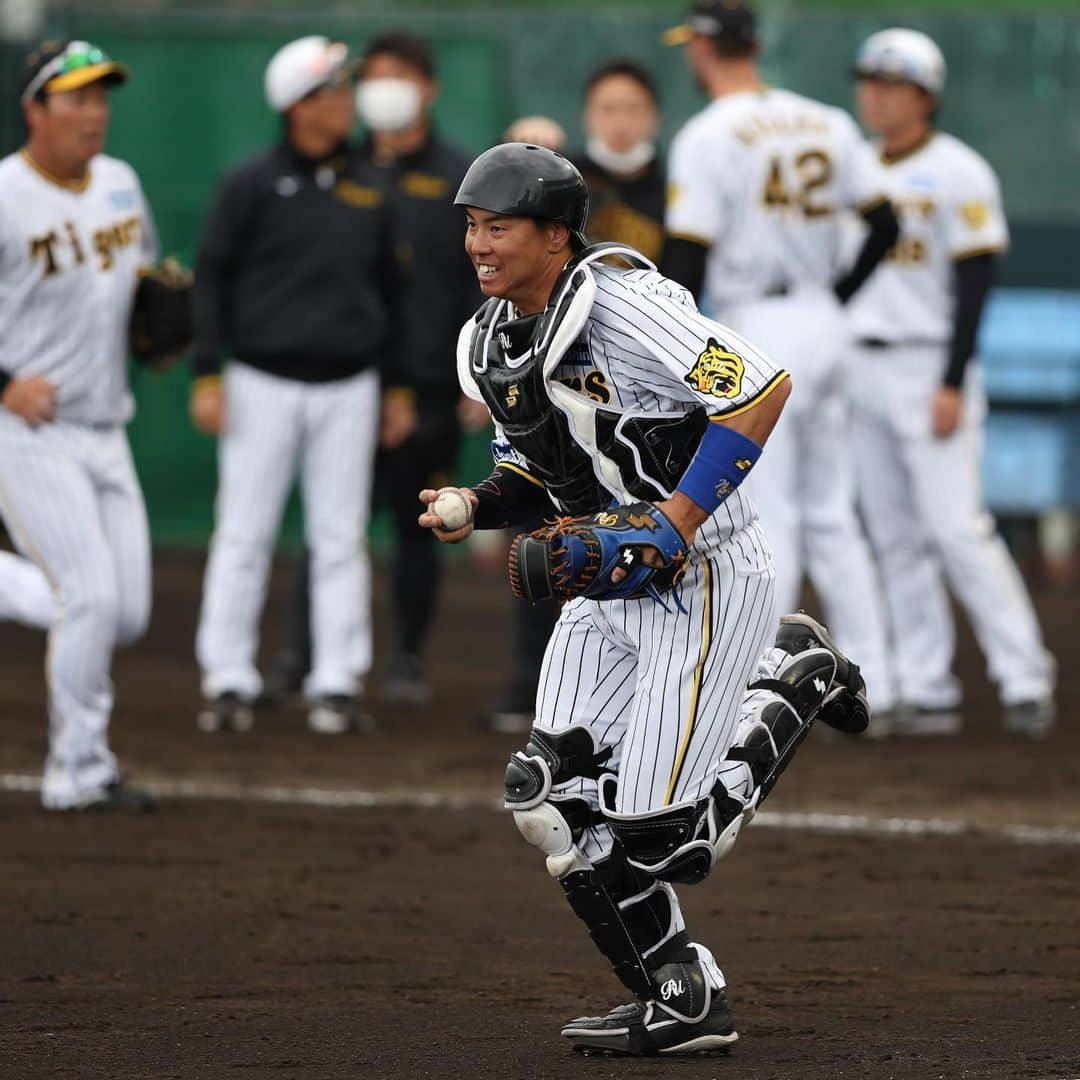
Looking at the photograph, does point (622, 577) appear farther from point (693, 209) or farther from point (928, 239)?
point (928, 239)

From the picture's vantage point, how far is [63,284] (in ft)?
23.6

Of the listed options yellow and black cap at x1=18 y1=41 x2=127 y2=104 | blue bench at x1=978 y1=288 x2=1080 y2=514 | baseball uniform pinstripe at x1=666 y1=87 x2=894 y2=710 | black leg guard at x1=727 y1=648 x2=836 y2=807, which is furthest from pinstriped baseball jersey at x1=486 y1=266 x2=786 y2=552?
blue bench at x1=978 y1=288 x2=1080 y2=514

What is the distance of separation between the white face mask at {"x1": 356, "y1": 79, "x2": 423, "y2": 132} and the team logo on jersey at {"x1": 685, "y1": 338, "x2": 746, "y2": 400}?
539 cm

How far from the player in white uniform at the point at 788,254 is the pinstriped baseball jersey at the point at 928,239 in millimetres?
125

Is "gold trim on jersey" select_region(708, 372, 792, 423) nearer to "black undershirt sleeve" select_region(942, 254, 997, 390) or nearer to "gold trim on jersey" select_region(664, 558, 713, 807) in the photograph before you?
"gold trim on jersey" select_region(664, 558, 713, 807)

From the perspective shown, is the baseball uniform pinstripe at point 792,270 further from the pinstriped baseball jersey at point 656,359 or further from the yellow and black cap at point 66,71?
the pinstriped baseball jersey at point 656,359

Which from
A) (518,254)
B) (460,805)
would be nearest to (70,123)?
(460,805)

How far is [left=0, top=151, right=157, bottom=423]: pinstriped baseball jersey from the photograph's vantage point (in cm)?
711

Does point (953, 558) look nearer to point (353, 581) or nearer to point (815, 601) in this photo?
point (353, 581)

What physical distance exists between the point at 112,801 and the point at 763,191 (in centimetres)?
335

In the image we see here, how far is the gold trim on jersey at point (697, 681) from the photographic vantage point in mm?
4566

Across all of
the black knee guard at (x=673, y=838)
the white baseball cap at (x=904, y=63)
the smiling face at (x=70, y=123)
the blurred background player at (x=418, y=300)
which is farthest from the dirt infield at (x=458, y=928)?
the white baseball cap at (x=904, y=63)

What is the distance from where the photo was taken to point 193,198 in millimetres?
14031

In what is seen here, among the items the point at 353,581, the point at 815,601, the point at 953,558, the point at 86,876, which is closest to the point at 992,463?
the point at 815,601
